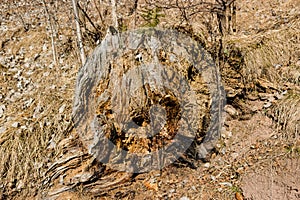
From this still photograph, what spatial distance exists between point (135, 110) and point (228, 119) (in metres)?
1.02

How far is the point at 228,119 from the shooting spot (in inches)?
112

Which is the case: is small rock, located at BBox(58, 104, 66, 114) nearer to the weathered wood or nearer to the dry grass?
the weathered wood

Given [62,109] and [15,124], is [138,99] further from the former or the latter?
[15,124]

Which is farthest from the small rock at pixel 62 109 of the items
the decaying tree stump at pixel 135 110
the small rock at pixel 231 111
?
the small rock at pixel 231 111

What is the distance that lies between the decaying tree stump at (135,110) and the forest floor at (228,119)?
146mm

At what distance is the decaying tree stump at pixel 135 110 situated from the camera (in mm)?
2523

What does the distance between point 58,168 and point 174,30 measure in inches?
Answer: 71.0

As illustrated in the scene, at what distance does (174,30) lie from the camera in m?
2.86

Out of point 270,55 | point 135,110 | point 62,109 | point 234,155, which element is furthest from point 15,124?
point 270,55

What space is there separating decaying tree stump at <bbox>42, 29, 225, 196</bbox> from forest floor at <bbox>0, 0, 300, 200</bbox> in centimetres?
15

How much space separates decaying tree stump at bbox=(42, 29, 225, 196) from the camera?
252cm

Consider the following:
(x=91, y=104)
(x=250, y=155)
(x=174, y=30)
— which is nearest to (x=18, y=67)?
(x=91, y=104)

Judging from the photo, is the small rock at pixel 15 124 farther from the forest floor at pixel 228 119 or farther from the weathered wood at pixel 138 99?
the weathered wood at pixel 138 99

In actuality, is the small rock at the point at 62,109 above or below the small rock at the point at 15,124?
above
